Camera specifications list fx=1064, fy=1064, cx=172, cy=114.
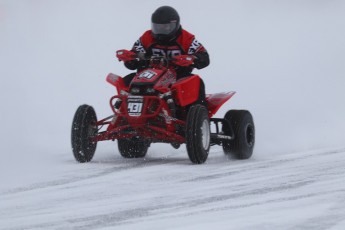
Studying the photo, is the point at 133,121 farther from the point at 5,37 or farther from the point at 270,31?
the point at 270,31

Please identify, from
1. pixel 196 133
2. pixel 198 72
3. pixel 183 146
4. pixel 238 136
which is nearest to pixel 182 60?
pixel 196 133

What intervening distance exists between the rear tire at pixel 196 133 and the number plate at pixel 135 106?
549 mm

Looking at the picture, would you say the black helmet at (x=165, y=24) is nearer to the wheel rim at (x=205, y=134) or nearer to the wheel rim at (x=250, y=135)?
the wheel rim at (x=205, y=134)

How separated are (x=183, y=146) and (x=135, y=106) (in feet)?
8.63

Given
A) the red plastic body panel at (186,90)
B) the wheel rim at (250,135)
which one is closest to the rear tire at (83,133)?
the red plastic body panel at (186,90)

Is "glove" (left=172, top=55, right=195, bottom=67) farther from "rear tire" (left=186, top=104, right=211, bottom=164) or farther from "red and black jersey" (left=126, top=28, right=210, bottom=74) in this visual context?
"rear tire" (left=186, top=104, right=211, bottom=164)

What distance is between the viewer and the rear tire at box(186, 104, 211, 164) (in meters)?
11.2

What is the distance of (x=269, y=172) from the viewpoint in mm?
10594

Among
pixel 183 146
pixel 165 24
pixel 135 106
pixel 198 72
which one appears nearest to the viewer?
pixel 135 106

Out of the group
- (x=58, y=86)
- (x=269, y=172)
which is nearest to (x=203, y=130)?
(x=269, y=172)

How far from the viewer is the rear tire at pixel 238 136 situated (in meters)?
12.3

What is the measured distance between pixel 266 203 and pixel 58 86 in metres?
11.3

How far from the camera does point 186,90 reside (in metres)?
11.8

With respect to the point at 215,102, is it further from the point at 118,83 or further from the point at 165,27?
the point at 118,83
